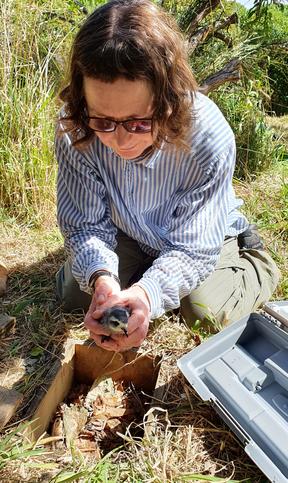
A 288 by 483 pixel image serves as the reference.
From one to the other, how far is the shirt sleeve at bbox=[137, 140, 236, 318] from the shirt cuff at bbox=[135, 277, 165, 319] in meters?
0.05

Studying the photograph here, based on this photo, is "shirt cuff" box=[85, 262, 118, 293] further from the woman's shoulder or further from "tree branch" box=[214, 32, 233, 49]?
"tree branch" box=[214, 32, 233, 49]

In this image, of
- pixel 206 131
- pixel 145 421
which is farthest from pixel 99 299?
pixel 206 131

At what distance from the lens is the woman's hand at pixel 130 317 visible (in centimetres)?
135

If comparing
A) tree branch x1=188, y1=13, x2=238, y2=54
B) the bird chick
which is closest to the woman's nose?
the bird chick

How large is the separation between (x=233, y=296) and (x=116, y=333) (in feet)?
2.53

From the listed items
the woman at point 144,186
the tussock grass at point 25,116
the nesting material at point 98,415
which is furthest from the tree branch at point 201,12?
the nesting material at point 98,415

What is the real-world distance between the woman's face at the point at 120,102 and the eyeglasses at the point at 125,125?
0.01 m

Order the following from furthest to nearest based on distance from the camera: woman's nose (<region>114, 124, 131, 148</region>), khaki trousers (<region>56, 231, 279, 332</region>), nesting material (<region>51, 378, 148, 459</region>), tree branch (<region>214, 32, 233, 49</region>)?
1. tree branch (<region>214, 32, 233, 49</region>)
2. khaki trousers (<region>56, 231, 279, 332</region>)
3. nesting material (<region>51, 378, 148, 459</region>)
4. woman's nose (<region>114, 124, 131, 148</region>)

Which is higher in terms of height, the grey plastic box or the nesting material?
the grey plastic box

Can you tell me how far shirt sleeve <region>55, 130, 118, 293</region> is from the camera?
1.64m

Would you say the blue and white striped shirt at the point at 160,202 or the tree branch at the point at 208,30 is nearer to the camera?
the blue and white striped shirt at the point at 160,202

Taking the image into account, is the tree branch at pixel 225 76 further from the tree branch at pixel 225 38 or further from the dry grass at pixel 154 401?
the dry grass at pixel 154 401

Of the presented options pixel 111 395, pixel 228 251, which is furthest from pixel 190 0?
pixel 111 395

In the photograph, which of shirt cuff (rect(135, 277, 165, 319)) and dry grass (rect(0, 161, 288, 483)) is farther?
shirt cuff (rect(135, 277, 165, 319))
